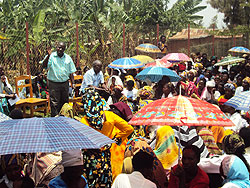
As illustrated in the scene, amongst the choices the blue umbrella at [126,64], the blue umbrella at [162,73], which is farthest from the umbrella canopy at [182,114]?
the blue umbrella at [126,64]

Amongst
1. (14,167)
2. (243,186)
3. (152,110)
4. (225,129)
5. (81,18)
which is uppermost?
(81,18)

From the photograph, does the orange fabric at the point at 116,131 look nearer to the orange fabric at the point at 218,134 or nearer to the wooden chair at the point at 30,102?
the orange fabric at the point at 218,134

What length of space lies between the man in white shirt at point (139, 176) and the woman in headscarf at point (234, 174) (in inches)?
31.5

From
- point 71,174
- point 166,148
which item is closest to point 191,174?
point 166,148

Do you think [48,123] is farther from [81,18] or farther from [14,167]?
[81,18]

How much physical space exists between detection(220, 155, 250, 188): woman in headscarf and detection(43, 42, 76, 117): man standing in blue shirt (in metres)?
5.60

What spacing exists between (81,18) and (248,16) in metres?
18.5

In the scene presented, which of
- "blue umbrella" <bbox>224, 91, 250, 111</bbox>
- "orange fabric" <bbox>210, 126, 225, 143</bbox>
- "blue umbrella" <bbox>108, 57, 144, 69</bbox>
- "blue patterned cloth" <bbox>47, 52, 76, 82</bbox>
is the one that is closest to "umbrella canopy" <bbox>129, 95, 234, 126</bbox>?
"blue umbrella" <bbox>224, 91, 250, 111</bbox>

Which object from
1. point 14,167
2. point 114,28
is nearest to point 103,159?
point 14,167

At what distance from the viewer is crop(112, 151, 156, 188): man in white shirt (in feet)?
10.8

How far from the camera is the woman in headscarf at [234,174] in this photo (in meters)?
3.50

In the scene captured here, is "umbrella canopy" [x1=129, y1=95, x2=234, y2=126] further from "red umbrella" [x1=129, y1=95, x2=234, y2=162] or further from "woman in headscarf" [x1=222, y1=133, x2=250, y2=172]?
"woman in headscarf" [x1=222, y1=133, x2=250, y2=172]

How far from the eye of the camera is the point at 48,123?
3.35 meters

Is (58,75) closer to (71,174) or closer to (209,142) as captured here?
(209,142)
